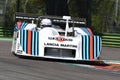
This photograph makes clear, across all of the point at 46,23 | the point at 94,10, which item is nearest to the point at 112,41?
the point at 46,23

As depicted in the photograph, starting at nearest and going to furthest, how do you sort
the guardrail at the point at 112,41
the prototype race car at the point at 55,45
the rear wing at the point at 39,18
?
the prototype race car at the point at 55,45 → the rear wing at the point at 39,18 → the guardrail at the point at 112,41

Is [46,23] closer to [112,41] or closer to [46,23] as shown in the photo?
[46,23]

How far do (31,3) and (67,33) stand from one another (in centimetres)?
2813

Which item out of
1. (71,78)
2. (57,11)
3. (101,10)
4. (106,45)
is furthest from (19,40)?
(101,10)

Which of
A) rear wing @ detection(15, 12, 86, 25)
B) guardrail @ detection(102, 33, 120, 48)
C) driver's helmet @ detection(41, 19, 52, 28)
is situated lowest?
guardrail @ detection(102, 33, 120, 48)

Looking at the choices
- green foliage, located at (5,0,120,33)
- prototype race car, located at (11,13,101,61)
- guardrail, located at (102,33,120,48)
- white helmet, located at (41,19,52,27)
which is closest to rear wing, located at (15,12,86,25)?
white helmet, located at (41,19,52,27)

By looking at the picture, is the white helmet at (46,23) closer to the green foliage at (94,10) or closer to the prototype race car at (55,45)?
the prototype race car at (55,45)

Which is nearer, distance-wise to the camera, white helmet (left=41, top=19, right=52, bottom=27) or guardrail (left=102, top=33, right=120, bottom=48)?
white helmet (left=41, top=19, right=52, bottom=27)

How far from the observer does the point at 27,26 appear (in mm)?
15219

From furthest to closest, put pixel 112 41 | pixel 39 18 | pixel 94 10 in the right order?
pixel 94 10
pixel 112 41
pixel 39 18

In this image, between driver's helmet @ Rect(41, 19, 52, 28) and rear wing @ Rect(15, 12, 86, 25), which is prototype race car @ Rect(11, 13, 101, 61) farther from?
rear wing @ Rect(15, 12, 86, 25)

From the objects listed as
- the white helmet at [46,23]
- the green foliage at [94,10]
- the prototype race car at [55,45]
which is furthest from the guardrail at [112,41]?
the prototype race car at [55,45]

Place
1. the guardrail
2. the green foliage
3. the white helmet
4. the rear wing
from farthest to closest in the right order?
the green foliage → the guardrail → the rear wing → the white helmet

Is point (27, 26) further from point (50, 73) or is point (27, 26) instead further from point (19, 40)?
point (50, 73)
